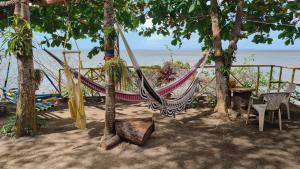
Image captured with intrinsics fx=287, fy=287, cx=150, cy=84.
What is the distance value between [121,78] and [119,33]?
26.8 inches

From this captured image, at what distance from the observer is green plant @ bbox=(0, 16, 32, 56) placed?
184 inches

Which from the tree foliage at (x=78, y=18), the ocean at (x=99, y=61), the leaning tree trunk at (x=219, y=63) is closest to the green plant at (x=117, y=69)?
the ocean at (x=99, y=61)

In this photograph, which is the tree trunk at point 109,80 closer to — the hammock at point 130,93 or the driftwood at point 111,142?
the driftwood at point 111,142

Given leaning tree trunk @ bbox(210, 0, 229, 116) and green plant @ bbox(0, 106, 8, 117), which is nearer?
leaning tree trunk @ bbox(210, 0, 229, 116)

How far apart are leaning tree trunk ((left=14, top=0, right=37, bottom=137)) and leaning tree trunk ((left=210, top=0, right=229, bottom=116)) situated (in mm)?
3723

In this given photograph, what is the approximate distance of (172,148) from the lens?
168 inches

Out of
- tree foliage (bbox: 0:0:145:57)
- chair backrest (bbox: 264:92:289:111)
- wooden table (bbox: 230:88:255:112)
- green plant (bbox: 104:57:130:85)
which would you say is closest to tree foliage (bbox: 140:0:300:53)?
tree foliage (bbox: 0:0:145:57)

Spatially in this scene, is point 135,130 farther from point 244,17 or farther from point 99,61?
point 99,61

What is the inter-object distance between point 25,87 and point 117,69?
1827 mm

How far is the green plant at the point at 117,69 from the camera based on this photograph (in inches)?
166

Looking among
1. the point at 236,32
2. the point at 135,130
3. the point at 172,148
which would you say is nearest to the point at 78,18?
the point at 236,32

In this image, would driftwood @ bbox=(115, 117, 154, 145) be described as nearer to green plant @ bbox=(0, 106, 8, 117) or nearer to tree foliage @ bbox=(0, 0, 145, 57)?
green plant @ bbox=(0, 106, 8, 117)

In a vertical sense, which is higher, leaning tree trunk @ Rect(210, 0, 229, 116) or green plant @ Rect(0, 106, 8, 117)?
leaning tree trunk @ Rect(210, 0, 229, 116)

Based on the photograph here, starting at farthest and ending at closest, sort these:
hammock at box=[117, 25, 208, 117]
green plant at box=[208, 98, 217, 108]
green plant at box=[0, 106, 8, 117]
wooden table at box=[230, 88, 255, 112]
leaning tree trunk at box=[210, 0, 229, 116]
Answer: green plant at box=[208, 98, 217, 108] < green plant at box=[0, 106, 8, 117] < wooden table at box=[230, 88, 255, 112] < leaning tree trunk at box=[210, 0, 229, 116] < hammock at box=[117, 25, 208, 117]
